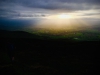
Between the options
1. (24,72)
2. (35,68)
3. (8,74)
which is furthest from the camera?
→ (35,68)

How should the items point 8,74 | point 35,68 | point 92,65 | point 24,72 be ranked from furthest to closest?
point 92,65
point 35,68
point 24,72
point 8,74

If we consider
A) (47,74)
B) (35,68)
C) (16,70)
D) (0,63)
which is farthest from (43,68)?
(0,63)

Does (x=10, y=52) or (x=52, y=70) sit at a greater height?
(x=10, y=52)

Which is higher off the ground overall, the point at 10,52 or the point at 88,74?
the point at 10,52

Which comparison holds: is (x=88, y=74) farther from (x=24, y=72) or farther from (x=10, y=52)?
(x=10, y=52)

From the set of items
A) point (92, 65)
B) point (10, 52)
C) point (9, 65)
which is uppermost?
point (10, 52)

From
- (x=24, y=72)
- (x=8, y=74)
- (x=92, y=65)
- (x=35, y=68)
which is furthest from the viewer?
(x=92, y=65)

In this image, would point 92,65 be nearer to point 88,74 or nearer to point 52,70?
point 88,74

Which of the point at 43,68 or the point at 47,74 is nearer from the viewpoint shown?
the point at 47,74

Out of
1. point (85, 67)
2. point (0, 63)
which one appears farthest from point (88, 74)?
point (0, 63)
